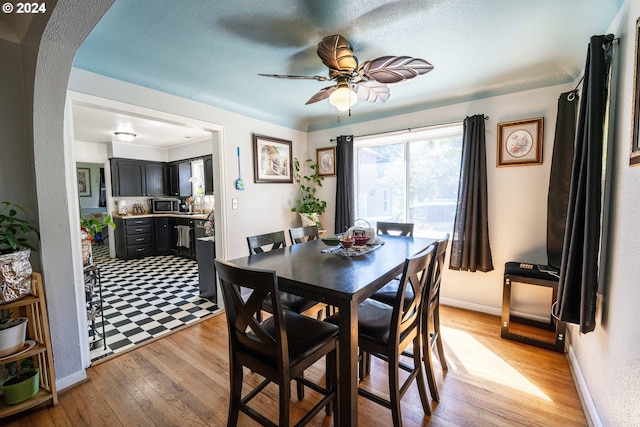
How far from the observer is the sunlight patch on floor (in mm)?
1842

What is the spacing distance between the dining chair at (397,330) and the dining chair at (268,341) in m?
0.20

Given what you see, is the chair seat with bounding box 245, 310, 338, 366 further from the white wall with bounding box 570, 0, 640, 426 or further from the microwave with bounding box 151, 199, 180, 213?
the microwave with bounding box 151, 199, 180, 213

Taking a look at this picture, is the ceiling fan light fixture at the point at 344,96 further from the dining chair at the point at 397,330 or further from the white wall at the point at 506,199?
the white wall at the point at 506,199

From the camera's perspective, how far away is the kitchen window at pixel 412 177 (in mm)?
3137

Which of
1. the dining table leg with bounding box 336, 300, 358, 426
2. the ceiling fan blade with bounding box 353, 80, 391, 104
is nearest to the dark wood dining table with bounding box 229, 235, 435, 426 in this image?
Result: the dining table leg with bounding box 336, 300, 358, 426

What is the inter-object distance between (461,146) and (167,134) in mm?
4725

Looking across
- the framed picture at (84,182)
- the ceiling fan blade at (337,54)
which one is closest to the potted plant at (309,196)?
the ceiling fan blade at (337,54)

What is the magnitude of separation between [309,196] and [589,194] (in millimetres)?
3049

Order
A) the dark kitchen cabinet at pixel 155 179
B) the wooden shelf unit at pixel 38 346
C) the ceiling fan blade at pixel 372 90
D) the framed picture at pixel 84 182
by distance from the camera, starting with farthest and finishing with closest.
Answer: the framed picture at pixel 84 182 → the dark kitchen cabinet at pixel 155 179 → the ceiling fan blade at pixel 372 90 → the wooden shelf unit at pixel 38 346

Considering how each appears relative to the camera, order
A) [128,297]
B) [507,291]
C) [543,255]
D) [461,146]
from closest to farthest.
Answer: [507,291], [543,255], [461,146], [128,297]

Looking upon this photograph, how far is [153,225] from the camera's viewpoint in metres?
5.79

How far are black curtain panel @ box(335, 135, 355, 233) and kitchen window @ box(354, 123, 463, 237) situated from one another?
16cm

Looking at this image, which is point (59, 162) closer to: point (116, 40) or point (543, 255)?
point (116, 40)

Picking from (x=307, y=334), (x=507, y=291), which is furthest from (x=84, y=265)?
(x=507, y=291)
